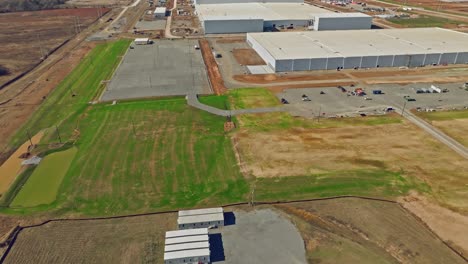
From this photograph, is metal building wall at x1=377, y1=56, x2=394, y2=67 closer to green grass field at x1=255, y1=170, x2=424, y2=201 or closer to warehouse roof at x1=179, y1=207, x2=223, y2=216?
green grass field at x1=255, y1=170, x2=424, y2=201

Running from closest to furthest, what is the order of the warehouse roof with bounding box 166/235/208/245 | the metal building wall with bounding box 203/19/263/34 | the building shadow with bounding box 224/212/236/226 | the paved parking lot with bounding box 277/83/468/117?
1. the warehouse roof with bounding box 166/235/208/245
2. the building shadow with bounding box 224/212/236/226
3. the paved parking lot with bounding box 277/83/468/117
4. the metal building wall with bounding box 203/19/263/34

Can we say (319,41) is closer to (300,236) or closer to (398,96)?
(398,96)

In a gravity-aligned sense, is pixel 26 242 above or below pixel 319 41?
below

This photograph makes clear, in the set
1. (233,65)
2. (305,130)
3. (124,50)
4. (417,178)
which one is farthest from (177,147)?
(124,50)

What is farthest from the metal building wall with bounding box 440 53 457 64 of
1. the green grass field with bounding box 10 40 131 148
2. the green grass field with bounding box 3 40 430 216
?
the green grass field with bounding box 10 40 131 148

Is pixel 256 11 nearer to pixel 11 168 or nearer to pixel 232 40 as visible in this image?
pixel 232 40

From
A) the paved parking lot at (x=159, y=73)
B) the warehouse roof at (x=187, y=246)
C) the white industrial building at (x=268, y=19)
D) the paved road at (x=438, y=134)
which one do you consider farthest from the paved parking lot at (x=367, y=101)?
the white industrial building at (x=268, y=19)
